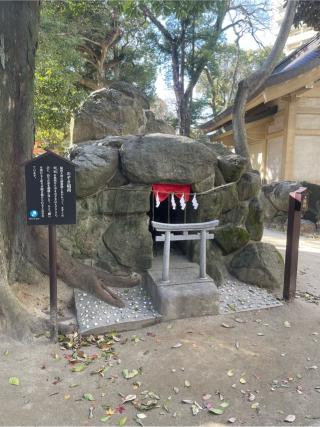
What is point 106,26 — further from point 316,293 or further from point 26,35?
point 316,293

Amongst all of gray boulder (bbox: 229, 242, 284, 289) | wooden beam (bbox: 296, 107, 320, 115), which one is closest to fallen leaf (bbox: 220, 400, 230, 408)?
gray boulder (bbox: 229, 242, 284, 289)

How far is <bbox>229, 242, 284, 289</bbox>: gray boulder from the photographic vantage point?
18.2 feet

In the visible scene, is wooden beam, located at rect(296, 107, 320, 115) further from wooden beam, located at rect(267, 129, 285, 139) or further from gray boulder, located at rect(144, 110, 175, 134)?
gray boulder, located at rect(144, 110, 175, 134)

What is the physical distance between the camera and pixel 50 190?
379 centimetres

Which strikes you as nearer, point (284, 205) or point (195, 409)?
point (195, 409)

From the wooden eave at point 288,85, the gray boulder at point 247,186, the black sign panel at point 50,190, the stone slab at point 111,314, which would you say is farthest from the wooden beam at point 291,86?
the black sign panel at point 50,190

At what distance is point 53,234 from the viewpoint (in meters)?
3.90

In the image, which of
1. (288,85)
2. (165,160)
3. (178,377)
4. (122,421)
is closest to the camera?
(122,421)

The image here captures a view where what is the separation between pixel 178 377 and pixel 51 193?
Answer: 7.68 ft

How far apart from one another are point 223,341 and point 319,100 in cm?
1059

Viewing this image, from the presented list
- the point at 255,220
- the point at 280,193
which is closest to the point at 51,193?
the point at 255,220

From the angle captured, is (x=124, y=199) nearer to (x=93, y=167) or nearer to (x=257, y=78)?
(x=93, y=167)

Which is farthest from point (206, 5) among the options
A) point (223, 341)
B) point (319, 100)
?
point (223, 341)

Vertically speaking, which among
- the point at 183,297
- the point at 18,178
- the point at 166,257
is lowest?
the point at 183,297
